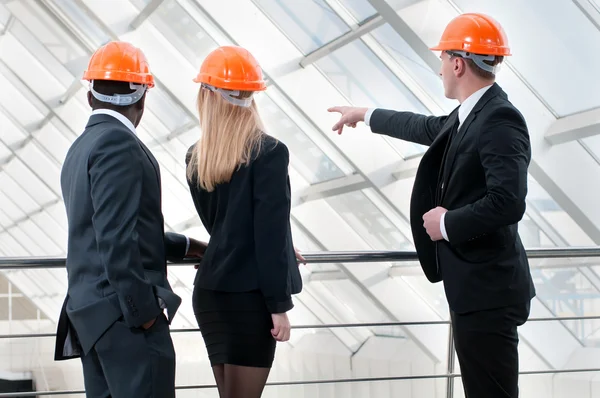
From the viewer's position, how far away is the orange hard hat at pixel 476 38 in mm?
1888

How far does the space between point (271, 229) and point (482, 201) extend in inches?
18.6

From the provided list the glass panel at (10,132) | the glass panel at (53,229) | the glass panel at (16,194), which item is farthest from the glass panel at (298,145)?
the glass panel at (16,194)

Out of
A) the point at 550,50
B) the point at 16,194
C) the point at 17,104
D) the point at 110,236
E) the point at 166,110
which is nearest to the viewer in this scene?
the point at 110,236

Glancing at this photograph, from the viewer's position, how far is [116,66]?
1.67 m

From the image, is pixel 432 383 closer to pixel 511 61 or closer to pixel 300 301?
pixel 300 301

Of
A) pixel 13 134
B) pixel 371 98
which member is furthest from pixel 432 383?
pixel 13 134

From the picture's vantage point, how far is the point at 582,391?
7.37 m

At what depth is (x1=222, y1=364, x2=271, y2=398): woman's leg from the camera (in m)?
1.86

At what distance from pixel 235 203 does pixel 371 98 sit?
501cm

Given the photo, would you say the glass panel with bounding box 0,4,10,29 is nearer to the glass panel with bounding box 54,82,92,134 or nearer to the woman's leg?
the glass panel with bounding box 54,82,92,134

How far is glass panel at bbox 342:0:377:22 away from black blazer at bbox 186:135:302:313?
13.3ft

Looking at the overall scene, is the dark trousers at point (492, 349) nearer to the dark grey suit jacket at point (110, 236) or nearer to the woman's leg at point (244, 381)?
the woman's leg at point (244, 381)

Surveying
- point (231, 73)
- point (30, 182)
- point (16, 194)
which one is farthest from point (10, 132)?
point (231, 73)

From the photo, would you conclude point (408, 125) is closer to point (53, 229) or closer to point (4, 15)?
point (4, 15)
